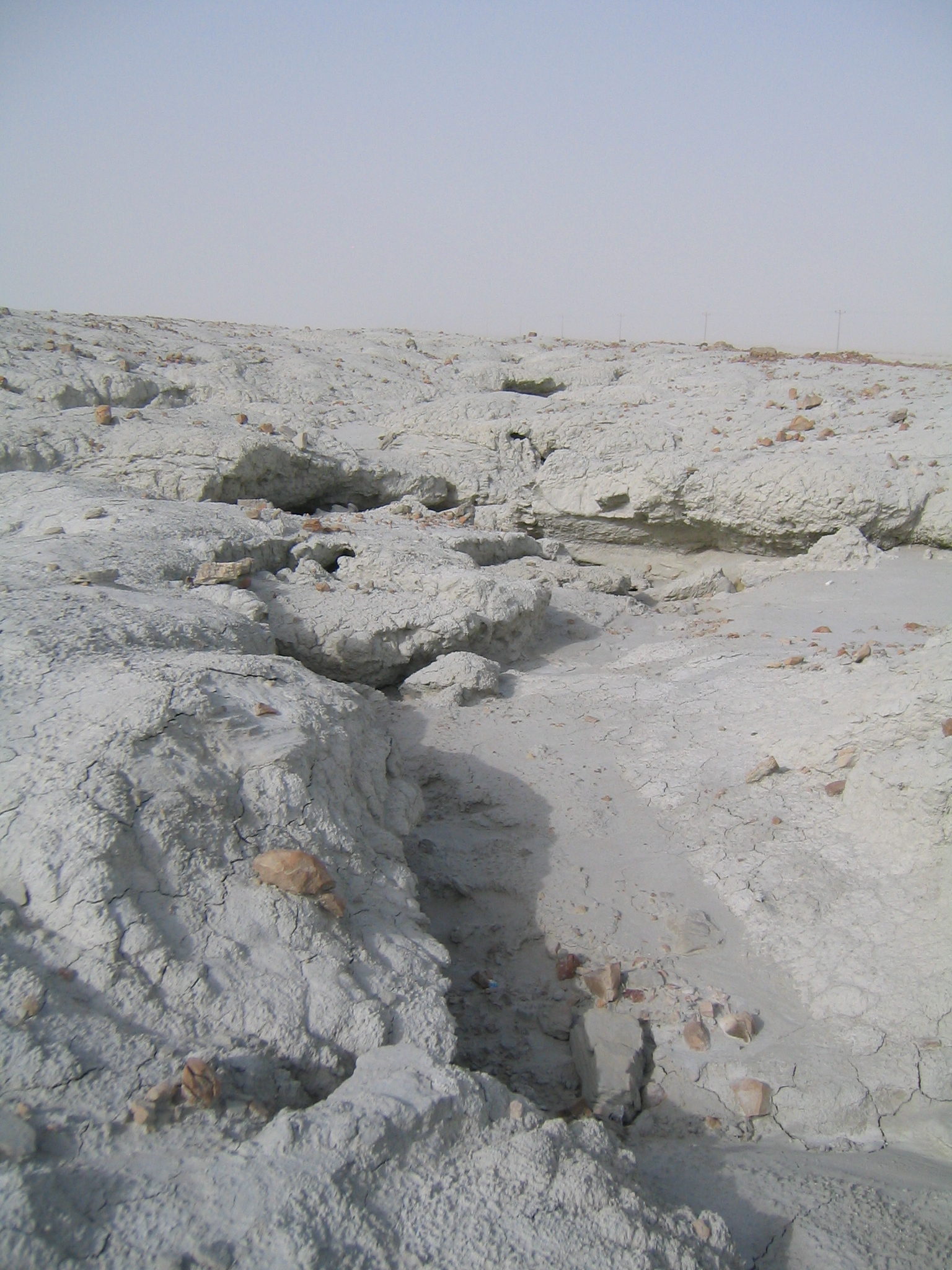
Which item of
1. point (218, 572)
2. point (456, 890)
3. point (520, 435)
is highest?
point (520, 435)

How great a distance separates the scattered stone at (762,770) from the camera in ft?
10.5

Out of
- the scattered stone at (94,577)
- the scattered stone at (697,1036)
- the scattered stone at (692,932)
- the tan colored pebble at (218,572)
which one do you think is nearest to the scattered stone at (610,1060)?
the scattered stone at (697,1036)

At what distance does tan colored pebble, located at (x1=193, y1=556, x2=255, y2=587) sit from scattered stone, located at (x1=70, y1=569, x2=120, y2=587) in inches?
22.9

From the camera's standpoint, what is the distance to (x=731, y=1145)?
197cm

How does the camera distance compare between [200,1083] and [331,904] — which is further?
[331,904]

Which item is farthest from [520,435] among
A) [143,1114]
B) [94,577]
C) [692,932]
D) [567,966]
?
[143,1114]

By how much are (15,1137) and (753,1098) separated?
5.94 ft

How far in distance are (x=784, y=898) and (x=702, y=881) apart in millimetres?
301

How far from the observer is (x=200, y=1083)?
4.79ft

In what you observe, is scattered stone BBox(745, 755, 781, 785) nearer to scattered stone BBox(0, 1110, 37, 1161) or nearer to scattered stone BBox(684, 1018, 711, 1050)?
scattered stone BBox(684, 1018, 711, 1050)

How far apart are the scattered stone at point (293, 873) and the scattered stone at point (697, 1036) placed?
1.19m

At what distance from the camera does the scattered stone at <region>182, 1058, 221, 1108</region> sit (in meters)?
1.44

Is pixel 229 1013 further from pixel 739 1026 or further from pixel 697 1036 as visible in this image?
pixel 739 1026

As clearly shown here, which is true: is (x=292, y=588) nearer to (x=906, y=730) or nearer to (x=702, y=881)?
(x=702, y=881)
